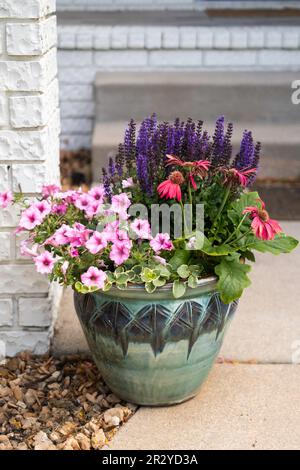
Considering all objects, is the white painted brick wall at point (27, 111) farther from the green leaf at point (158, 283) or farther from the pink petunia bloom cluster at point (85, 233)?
the green leaf at point (158, 283)

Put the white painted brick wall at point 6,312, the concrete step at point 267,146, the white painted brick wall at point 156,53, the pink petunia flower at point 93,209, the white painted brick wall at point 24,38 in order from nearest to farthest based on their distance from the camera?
the pink petunia flower at point 93,209 → the white painted brick wall at point 24,38 → the white painted brick wall at point 6,312 → the concrete step at point 267,146 → the white painted brick wall at point 156,53

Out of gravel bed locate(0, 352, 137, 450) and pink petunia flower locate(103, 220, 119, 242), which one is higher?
pink petunia flower locate(103, 220, 119, 242)

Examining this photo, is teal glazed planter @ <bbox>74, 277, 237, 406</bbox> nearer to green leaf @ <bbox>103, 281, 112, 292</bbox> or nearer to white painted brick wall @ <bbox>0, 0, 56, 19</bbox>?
green leaf @ <bbox>103, 281, 112, 292</bbox>

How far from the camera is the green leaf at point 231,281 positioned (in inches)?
92.3

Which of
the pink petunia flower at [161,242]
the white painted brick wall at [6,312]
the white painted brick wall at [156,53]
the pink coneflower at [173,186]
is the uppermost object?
the pink coneflower at [173,186]

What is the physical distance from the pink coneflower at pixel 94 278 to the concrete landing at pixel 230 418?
1.65 feet

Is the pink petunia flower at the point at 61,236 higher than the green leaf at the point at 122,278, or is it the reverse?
the pink petunia flower at the point at 61,236

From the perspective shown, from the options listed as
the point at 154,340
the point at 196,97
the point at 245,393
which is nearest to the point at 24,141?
the point at 154,340

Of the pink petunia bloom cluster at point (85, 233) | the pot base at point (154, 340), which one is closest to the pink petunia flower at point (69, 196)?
the pink petunia bloom cluster at point (85, 233)

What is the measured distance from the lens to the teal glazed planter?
2.35 m

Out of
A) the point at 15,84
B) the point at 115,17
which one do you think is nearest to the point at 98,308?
the point at 15,84

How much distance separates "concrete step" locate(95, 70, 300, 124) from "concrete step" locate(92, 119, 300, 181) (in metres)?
0.12

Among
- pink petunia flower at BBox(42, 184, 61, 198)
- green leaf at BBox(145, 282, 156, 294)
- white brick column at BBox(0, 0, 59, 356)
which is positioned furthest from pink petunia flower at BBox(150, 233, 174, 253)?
white brick column at BBox(0, 0, 59, 356)

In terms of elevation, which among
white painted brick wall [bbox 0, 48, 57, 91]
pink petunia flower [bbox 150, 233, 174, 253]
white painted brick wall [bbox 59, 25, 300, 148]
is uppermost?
white painted brick wall [bbox 0, 48, 57, 91]
